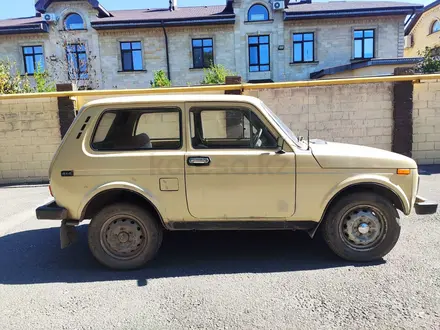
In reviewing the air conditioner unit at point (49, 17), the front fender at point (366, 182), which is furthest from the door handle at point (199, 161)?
the air conditioner unit at point (49, 17)

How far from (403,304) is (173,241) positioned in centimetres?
282

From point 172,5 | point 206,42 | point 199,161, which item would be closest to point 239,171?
point 199,161

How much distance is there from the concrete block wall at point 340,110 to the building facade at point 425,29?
65.6 ft

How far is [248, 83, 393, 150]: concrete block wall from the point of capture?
847 cm

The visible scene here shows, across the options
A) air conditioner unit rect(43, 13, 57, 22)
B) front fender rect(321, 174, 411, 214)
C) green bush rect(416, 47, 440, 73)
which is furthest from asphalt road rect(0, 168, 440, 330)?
air conditioner unit rect(43, 13, 57, 22)

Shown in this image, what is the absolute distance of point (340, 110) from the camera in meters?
8.54

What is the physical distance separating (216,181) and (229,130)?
623 mm

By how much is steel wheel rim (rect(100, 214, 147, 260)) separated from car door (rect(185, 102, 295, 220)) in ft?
2.20

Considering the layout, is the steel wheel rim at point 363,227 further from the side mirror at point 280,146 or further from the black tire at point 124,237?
the black tire at point 124,237

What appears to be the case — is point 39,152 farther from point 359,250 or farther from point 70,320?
point 359,250

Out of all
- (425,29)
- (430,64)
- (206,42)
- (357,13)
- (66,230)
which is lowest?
(66,230)

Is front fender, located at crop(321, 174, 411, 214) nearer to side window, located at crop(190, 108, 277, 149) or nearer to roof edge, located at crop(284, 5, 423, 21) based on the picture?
side window, located at crop(190, 108, 277, 149)

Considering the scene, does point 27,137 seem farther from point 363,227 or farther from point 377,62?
point 377,62

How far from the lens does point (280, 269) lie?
Answer: 3428 mm
